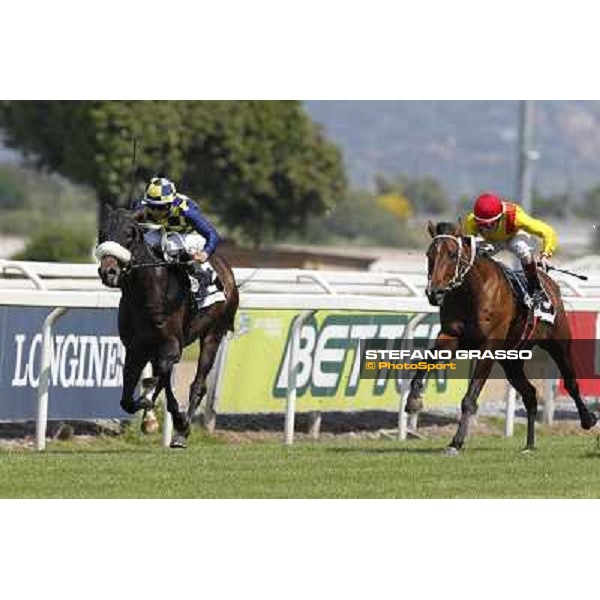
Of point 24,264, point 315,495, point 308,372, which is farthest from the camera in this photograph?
point 308,372

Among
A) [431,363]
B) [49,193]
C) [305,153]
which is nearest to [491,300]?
[431,363]

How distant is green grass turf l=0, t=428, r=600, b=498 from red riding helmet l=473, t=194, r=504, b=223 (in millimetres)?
1474

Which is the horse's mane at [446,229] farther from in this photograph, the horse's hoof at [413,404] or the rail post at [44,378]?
the rail post at [44,378]

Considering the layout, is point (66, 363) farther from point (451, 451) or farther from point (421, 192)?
point (421, 192)

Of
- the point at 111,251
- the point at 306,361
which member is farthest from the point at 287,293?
the point at 111,251

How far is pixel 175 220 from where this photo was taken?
13.2 metres

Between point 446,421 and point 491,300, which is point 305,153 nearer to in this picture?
point 446,421

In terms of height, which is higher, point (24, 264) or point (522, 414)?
point (24, 264)

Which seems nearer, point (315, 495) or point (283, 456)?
point (315, 495)

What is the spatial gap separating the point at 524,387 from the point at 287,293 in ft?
6.84

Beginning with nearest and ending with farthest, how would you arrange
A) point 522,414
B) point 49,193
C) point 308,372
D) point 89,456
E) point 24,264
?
point 89,456 → point 24,264 → point 308,372 → point 522,414 → point 49,193

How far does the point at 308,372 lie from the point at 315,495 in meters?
3.87

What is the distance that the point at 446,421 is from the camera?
16828mm

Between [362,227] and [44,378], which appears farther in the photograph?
[362,227]
